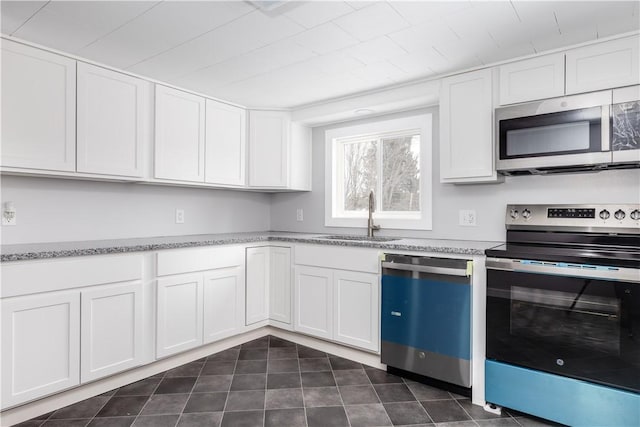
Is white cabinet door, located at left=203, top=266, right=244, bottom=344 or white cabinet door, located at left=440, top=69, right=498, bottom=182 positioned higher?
white cabinet door, located at left=440, top=69, right=498, bottom=182

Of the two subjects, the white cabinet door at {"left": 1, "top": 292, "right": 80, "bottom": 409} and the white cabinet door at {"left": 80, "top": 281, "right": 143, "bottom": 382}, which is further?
the white cabinet door at {"left": 80, "top": 281, "right": 143, "bottom": 382}

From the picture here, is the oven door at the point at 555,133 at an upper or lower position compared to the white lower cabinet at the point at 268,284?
upper

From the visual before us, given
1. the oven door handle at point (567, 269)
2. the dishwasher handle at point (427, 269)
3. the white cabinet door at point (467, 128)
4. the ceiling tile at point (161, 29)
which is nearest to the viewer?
the oven door handle at point (567, 269)

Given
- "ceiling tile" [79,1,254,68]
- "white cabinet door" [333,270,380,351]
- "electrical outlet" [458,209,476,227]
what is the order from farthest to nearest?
"electrical outlet" [458,209,476,227] → "white cabinet door" [333,270,380,351] → "ceiling tile" [79,1,254,68]

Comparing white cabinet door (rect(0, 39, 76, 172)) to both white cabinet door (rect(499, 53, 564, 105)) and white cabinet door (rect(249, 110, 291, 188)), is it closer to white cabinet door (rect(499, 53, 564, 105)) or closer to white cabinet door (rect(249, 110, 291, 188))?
white cabinet door (rect(249, 110, 291, 188))

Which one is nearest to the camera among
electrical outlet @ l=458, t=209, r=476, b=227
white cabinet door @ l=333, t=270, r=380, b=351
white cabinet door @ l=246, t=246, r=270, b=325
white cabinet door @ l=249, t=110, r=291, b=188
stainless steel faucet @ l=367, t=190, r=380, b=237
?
white cabinet door @ l=333, t=270, r=380, b=351

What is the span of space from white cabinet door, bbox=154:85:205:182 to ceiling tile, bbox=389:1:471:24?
1877mm

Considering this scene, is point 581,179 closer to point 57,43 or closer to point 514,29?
point 514,29

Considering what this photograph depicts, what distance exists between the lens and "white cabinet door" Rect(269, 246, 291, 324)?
3131 mm

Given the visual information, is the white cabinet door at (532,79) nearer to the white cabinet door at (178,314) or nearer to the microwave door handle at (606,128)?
the microwave door handle at (606,128)

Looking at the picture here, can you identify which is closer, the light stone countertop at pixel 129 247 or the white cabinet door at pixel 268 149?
the light stone countertop at pixel 129 247

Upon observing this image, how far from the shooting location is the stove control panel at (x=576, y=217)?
210 cm

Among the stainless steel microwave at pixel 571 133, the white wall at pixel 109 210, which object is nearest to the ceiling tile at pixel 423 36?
the stainless steel microwave at pixel 571 133

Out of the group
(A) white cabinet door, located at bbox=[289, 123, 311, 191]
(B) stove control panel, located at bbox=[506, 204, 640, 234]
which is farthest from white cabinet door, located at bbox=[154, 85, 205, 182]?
(B) stove control panel, located at bbox=[506, 204, 640, 234]
